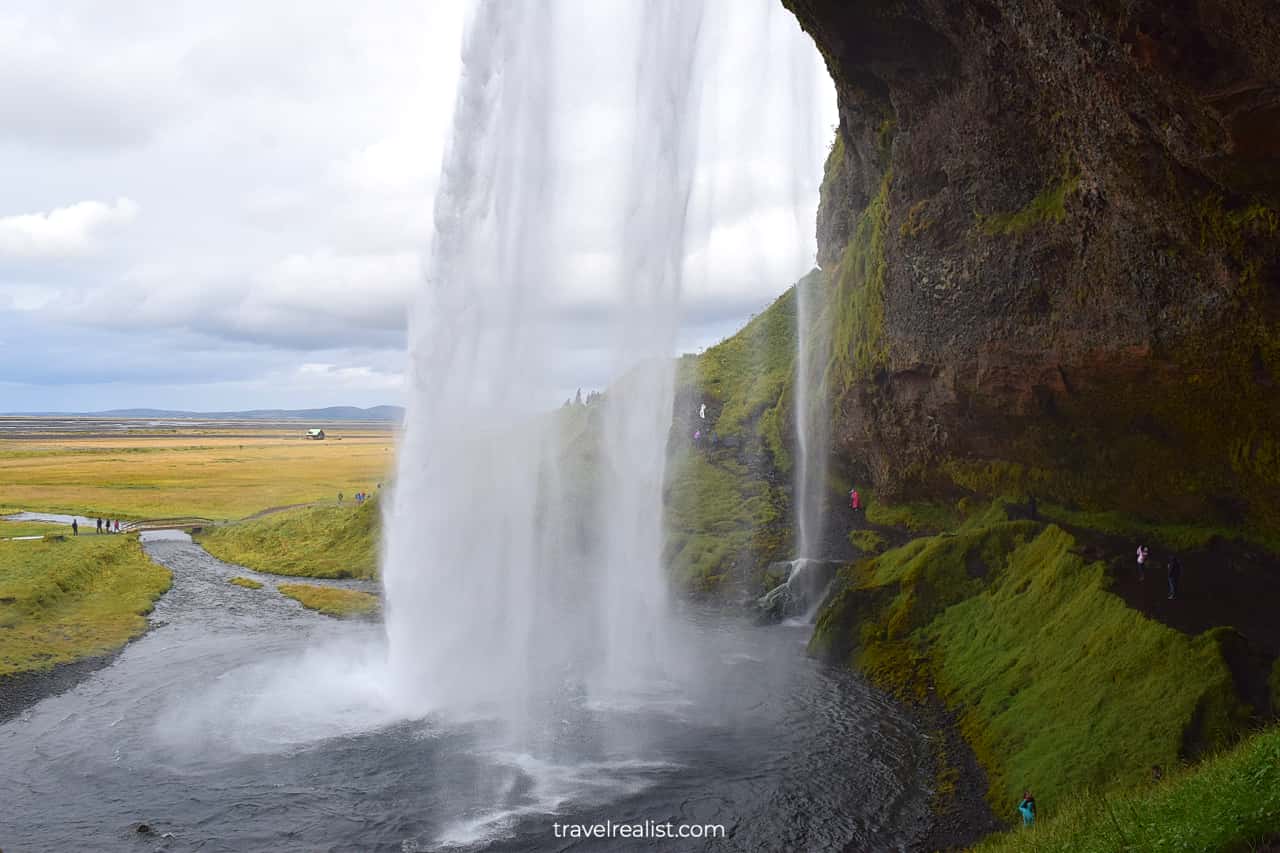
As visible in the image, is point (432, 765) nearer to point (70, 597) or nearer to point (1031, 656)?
point (1031, 656)

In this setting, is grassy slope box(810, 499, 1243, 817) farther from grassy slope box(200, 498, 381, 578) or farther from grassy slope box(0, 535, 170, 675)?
grassy slope box(200, 498, 381, 578)

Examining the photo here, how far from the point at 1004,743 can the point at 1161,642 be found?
15.1 feet

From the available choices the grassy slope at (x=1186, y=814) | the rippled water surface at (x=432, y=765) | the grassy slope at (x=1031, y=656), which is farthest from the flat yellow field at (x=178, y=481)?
the grassy slope at (x=1186, y=814)

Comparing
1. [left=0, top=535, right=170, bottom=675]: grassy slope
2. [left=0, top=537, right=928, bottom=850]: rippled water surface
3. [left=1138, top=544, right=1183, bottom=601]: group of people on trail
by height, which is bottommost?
[left=0, top=537, right=928, bottom=850]: rippled water surface

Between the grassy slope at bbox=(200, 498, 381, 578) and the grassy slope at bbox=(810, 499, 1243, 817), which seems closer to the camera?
the grassy slope at bbox=(810, 499, 1243, 817)

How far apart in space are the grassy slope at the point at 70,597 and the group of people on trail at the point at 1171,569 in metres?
39.1

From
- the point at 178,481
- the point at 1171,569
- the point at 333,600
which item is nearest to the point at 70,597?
the point at 333,600

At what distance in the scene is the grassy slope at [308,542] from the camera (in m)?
54.7

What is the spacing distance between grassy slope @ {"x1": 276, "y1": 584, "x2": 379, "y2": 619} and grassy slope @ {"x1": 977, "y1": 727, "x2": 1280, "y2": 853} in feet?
112

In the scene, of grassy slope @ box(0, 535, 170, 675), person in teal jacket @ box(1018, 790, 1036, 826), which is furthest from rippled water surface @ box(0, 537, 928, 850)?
grassy slope @ box(0, 535, 170, 675)

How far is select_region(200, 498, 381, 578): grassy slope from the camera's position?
5471cm

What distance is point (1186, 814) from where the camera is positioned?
496 inches

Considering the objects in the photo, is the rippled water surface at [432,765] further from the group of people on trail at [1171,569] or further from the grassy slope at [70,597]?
the group of people on trail at [1171,569]

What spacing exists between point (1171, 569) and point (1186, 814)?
1486 centimetres
